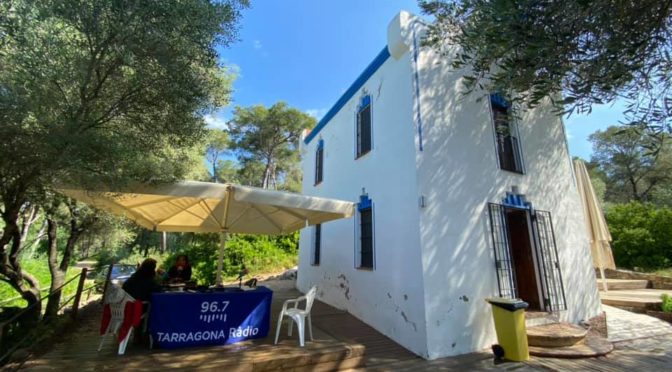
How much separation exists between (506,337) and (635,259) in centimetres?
1163

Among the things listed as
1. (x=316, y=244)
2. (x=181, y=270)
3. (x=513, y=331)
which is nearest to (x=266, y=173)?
(x=316, y=244)

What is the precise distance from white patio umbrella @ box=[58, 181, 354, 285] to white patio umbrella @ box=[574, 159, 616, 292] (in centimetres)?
597

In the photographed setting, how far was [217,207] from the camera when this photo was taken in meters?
5.66

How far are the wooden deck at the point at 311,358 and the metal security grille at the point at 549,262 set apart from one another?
107cm

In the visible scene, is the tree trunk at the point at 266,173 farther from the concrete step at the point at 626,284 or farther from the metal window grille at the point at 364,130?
the concrete step at the point at 626,284

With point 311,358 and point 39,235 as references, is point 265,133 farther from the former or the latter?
point 311,358

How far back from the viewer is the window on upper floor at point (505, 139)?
665 centimetres

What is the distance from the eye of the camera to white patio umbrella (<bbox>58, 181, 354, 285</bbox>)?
13.1 ft

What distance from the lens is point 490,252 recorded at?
5.63 m

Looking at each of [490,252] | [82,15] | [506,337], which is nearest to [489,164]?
[490,252]

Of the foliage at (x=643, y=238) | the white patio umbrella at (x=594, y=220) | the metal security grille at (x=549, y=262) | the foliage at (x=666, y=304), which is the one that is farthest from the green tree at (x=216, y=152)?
the foliage at (x=643, y=238)

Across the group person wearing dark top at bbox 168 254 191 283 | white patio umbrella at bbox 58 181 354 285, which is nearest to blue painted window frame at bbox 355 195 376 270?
white patio umbrella at bbox 58 181 354 285

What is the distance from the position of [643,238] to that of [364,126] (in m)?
12.3

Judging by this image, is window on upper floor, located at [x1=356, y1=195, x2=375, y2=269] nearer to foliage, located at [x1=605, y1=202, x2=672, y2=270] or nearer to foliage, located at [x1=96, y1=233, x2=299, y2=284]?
foliage, located at [x1=96, y1=233, x2=299, y2=284]
